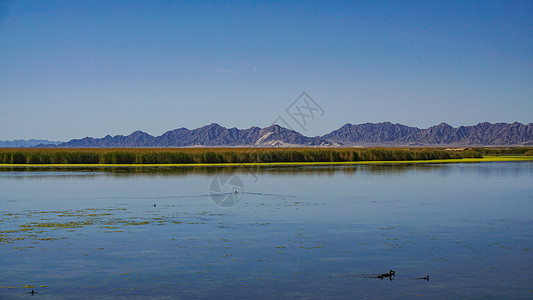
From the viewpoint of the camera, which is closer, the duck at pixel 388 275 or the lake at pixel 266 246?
the lake at pixel 266 246

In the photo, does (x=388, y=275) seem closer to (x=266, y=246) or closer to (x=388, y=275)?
(x=388, y=275)

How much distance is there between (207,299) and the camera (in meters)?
7.50

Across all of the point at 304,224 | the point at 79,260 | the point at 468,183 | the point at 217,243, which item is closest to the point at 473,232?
the point at 304,224

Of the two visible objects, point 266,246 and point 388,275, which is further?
point 266,246

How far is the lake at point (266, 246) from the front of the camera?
8.08m

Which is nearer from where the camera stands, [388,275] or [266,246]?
[388,275]

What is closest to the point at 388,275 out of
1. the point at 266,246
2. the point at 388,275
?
the point at 388,275

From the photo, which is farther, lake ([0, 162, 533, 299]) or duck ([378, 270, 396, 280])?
duck ([378, 270, 396, 280])

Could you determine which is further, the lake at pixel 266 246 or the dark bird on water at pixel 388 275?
the dark bird on water at pixel 388 275

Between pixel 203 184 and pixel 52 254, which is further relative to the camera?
pixel 203 184

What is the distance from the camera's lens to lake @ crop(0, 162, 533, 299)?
26.5 ft

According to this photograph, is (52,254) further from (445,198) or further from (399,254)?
(445,198)

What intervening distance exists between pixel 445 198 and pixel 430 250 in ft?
31.7

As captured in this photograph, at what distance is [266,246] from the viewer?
10914 millimetres
